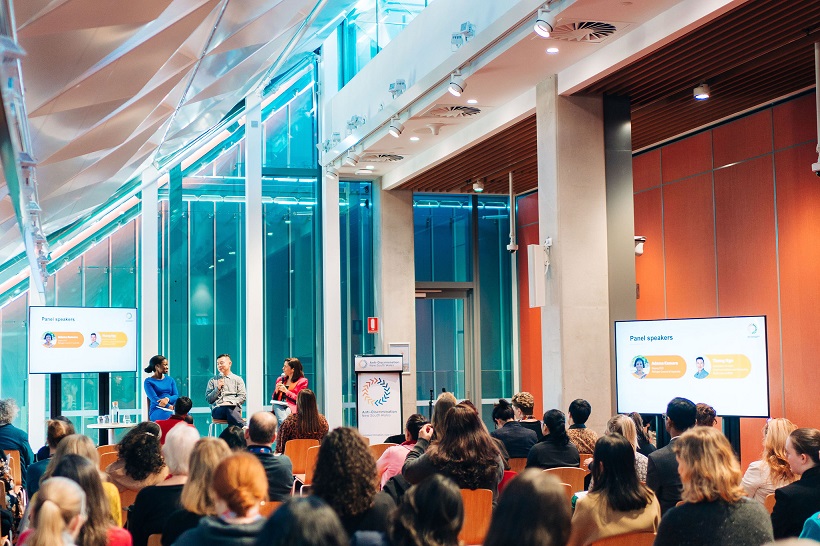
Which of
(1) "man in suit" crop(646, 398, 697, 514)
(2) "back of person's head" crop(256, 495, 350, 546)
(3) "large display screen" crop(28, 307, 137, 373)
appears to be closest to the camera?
(2) "back of person's head" crop(256, 495, 350, 546)

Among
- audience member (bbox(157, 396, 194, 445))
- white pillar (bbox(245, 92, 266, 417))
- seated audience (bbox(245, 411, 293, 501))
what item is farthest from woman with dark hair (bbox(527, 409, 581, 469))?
white pillar (bbox(245, 92, 266, 417))

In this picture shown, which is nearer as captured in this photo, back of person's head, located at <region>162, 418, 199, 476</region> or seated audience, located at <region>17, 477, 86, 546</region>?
seated audience, located at <region>17, 477, 86, 546</region>

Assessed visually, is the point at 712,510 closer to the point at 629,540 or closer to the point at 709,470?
the point at 709,470

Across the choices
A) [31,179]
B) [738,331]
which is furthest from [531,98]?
[31,179]

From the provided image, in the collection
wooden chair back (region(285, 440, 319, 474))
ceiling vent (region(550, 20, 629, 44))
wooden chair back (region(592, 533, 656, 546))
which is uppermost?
ceiling vent (region(550, 20, 629, 44))

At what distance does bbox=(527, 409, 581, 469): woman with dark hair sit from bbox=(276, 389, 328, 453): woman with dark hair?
2441mm

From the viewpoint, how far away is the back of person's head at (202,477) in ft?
11.8

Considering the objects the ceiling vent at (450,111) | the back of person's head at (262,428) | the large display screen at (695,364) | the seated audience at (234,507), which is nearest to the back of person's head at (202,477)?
the seated audience at (234,507)

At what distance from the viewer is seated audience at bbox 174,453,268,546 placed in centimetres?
284

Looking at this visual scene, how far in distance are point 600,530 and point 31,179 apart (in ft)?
18.8

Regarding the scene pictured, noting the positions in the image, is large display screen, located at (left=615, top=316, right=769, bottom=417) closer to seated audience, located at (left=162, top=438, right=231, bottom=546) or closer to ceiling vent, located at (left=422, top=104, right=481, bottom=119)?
ceiling vent, located at (left=422, top=104, right=481, bottom=119)

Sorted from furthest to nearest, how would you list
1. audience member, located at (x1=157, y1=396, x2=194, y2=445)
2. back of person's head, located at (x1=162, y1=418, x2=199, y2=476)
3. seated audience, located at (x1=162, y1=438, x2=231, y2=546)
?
audience member, located at (x1=157, y1=396, x2=194, y2=445), back of person's head, located at (x1=162, y1=418, x2=199, y2=476), seated audience, located at (x1=162, y1=438, x2=231, y2=546)

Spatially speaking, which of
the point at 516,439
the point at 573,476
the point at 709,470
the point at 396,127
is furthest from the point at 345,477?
the point at 396,127

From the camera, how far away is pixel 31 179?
7.42m
